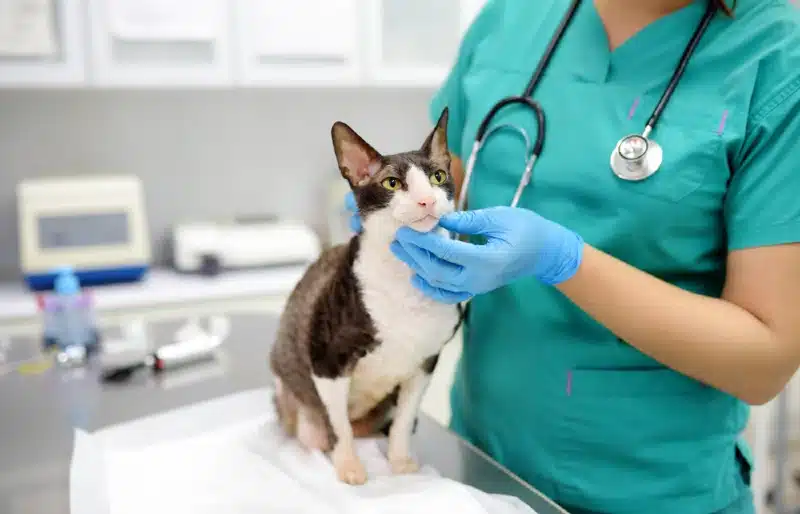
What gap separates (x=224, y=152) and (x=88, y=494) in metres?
1.81

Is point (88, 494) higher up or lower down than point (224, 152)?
lower down

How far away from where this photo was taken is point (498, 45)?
1030mm

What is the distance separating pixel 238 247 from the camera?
2.22 m

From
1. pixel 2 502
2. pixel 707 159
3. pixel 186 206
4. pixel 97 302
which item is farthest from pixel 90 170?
pixel 707 159

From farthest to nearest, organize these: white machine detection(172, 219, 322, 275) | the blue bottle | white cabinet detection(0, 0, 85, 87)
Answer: white machine detection(172, 219, 322, 275), white cabinet detection(0, 0, 85, 87), the blue bottle

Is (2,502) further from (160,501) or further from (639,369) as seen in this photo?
(639,369)

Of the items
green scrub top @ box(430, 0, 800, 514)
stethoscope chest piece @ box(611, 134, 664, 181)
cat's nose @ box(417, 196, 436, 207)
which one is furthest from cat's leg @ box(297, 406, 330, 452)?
stethoscope chest piece @ box(611, 134, 664, 181)

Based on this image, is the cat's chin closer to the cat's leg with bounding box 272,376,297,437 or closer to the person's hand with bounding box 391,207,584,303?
the person's hand with bounding box 391,207,584,303

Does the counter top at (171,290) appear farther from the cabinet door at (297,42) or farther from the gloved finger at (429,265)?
the gloved finger at (429,265)

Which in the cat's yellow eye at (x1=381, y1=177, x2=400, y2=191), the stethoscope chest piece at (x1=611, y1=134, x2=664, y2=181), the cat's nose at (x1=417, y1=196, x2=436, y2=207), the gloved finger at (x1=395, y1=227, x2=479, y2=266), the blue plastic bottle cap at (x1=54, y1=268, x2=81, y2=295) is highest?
the stethoscope chest piece at (x1=611, y1=134, x2=664, y2=181)

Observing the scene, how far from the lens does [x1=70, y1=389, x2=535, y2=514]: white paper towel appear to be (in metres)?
0.77

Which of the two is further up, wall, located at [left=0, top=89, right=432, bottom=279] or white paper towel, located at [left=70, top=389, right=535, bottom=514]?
wall, located at [left=0, top=89, right=432, bottom=279]

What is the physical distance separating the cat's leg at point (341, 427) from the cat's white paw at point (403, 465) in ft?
0.14

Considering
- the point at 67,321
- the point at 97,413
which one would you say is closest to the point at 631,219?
the point at 97,413
